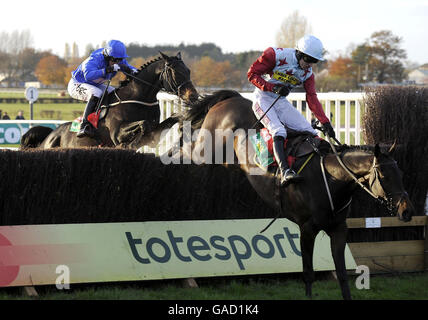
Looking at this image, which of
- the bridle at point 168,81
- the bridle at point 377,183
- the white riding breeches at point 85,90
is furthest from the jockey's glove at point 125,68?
the bridle at point 377,183

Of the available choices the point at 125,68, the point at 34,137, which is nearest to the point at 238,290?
the point at 125,68

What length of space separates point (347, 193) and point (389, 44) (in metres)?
67.2

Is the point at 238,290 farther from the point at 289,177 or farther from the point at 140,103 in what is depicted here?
the point at 140,103

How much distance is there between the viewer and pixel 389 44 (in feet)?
227

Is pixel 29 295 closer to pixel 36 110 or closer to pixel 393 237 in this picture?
pixel 393 237

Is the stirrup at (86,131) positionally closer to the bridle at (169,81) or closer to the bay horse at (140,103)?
the bay horse at (140,103)

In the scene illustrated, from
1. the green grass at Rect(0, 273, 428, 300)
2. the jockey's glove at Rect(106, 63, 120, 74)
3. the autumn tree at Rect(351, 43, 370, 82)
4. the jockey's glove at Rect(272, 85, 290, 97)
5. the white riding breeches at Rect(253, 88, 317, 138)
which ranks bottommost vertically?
the green grass at Rect(0, 273, 428, 300)

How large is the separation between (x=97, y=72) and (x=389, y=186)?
14.7 ft

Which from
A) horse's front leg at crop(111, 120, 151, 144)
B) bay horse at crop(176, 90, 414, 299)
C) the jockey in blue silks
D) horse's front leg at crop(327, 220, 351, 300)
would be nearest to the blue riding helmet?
the jockey in blue silks

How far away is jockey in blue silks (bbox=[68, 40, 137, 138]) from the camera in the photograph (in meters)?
8.21

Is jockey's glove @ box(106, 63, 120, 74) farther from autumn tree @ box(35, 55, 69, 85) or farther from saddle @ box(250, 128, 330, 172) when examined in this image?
autumn tree @ box(35, 55, 69, 85)

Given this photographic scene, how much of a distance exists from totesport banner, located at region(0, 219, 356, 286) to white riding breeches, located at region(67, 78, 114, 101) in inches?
116
